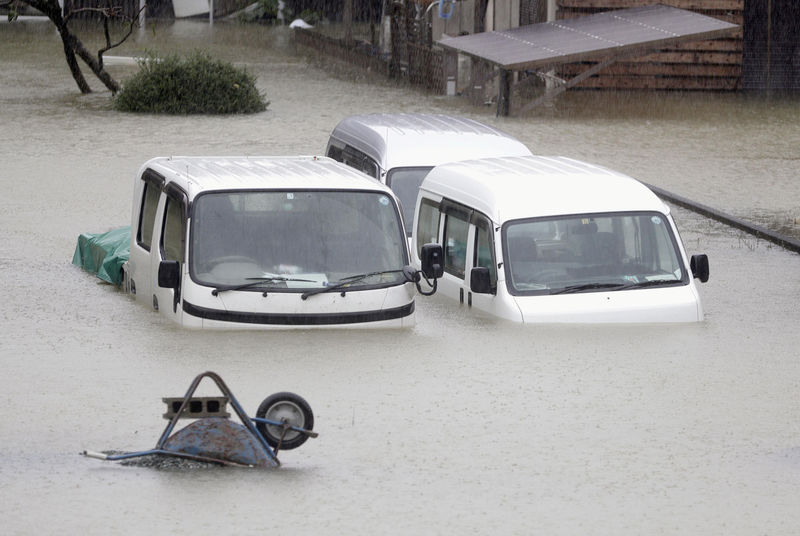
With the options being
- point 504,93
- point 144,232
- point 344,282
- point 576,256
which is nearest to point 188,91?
point 504,93

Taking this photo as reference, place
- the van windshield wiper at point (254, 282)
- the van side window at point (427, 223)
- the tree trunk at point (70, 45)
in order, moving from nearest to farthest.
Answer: the van windshield wiper at point (254, 282), the van side window at point (427, 223), the tree trunk at point (70, 45)

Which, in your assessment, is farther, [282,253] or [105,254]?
[105,254]

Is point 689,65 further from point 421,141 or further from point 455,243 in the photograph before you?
point 455,243

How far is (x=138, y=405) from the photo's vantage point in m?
9.47

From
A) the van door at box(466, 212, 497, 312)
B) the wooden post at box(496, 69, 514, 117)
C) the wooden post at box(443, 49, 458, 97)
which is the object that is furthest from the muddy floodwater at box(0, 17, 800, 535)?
the wooden post at box(443, 49, 458, 97)

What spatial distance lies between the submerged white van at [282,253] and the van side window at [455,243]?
1.25 metres

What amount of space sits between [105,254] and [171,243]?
277 cm

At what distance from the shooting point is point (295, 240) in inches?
453

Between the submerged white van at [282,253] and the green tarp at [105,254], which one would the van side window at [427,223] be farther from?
the green tarp at [105,254]

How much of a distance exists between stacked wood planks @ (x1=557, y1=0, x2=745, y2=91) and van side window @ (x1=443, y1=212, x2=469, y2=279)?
21.7 meters

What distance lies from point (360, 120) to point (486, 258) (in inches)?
180

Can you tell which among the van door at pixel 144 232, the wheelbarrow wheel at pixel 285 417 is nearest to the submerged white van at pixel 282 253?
the van door at pixel 144 232

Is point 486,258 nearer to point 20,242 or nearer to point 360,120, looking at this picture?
point 360,120

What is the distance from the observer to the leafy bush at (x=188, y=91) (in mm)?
30156
